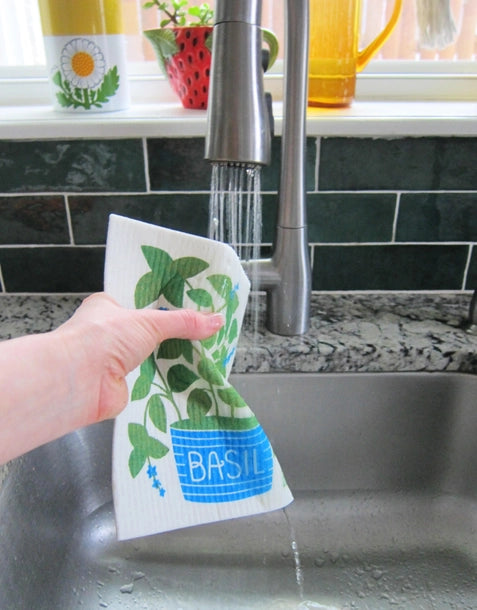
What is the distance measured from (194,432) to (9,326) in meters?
0.30

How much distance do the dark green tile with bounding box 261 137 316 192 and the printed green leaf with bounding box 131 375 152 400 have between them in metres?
0.29

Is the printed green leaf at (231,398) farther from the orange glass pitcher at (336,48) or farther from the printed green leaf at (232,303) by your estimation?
the orange glass pitcher at (336,48)

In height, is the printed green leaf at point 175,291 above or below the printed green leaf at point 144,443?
above

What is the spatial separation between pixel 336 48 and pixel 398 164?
0.18 meters

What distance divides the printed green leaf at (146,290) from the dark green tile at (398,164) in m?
0.29

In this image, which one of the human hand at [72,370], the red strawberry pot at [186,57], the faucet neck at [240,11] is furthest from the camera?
the red strawberry pot at [186,57]

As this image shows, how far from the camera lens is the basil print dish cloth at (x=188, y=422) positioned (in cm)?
44

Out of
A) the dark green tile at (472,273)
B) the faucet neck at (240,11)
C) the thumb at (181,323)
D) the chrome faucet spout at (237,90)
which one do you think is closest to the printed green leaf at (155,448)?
the thumb at (181,323)

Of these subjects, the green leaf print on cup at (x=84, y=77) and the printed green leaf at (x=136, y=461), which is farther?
the green leaf print on cup at (x=84, y=77)

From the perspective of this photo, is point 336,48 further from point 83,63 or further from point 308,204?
point 83,63

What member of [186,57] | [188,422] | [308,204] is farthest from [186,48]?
[188,422]

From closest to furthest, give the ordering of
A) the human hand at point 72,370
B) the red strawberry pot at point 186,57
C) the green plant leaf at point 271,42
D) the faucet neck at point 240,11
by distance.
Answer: the human hand at point 72,370, the faucet neck at point 240,11, the green plant leaf at point 271,42, the red strawberry pot at point 186,57

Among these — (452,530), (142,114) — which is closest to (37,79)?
(142,114)

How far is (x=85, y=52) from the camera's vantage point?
24.9 inches
